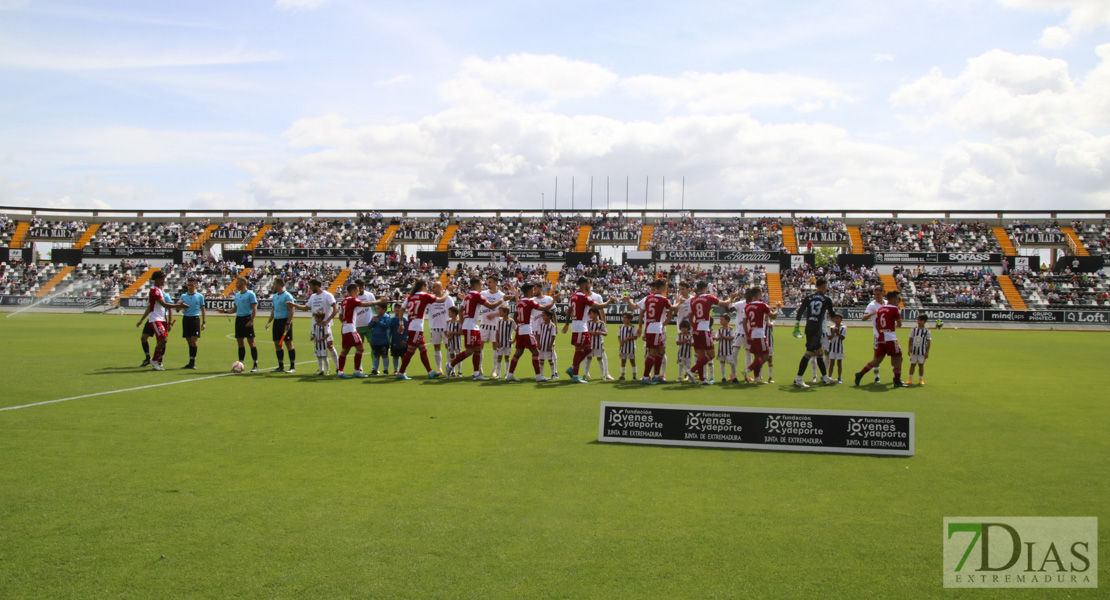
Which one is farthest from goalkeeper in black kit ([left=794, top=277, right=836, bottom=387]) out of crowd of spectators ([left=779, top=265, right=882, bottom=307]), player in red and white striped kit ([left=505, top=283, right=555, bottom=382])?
crowd of spectators ([left=779, top=265, right=882, bottom=307])

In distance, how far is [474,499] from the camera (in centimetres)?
616

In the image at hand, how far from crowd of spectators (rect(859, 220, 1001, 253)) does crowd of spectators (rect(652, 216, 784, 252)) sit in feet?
25.8

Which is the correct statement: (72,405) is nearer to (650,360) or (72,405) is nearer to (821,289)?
(650,360)

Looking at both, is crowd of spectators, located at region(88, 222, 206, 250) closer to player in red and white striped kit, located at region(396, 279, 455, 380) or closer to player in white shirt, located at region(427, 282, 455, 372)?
player in white shirt, located at region(427, 282, 455, 372)

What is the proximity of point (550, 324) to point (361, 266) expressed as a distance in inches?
1905

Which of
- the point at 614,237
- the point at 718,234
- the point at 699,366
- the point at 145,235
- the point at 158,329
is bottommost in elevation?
the point at 699,366

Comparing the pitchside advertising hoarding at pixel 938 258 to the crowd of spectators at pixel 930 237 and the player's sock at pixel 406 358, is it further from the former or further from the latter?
the player's sock at pixel 406 358

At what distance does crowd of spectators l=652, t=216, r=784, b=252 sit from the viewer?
195 ft

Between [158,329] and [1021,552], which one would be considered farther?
[158,329]

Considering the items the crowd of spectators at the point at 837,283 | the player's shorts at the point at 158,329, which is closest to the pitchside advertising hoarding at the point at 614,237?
the crowd of spectators at the point at 837,283

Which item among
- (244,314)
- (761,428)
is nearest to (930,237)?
(244,314)

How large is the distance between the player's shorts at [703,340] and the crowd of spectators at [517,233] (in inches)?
1836

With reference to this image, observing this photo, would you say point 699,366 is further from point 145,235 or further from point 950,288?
point 145,235

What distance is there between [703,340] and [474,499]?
9.06 metres
